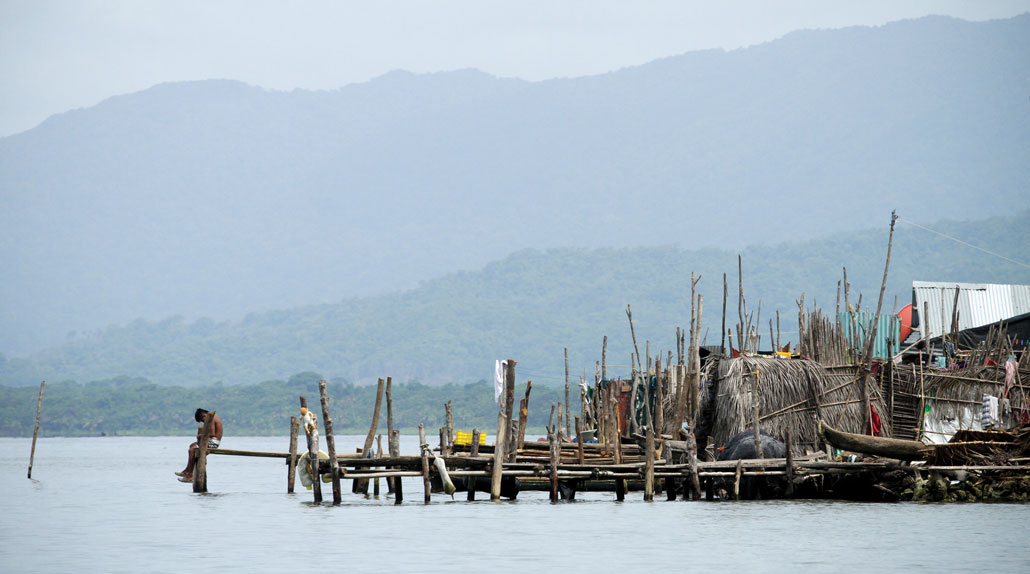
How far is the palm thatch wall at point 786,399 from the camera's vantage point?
102 ft

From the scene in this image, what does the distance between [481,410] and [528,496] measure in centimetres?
9362

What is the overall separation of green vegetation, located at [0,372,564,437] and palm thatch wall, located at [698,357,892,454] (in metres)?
90.8

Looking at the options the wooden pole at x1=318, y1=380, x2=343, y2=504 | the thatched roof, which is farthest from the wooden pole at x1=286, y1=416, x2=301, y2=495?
the thatched roof

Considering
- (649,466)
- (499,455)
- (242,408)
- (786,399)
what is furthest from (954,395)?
(242,408)

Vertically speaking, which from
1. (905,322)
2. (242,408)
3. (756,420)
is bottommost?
(756,420)

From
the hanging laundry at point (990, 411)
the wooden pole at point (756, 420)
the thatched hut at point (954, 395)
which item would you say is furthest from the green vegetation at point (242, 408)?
the wooden pole at point (756, 420)

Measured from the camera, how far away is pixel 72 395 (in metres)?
142

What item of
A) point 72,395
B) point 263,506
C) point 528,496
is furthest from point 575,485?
point 72,395

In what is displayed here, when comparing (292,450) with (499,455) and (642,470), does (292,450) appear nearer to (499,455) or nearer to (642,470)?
(499,455)

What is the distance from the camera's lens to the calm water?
68.3ft

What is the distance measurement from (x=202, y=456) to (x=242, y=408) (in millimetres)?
103861

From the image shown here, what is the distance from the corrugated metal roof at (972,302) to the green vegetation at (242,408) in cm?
7621

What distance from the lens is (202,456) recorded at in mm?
32000

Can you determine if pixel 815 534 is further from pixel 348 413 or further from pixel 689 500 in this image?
pixel 348 413
